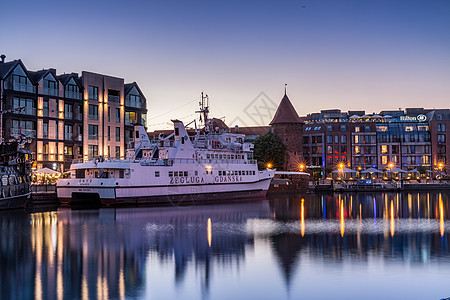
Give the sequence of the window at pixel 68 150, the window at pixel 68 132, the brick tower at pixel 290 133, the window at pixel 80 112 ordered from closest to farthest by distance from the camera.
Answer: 1. the window at pixel 68 150
2. the window at pixel 68 132
3. the window at pixel 80 112
4. the brick tower at pixel 290 133

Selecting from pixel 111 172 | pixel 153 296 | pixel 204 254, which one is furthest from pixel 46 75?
pixel 153 296

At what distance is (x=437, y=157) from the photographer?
10919 cm

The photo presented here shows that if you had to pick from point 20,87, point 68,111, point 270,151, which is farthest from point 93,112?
point 270,151

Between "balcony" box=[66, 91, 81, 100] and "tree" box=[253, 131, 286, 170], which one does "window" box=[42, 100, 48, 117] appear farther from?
"tree" box=[253, 131, 286, 170]

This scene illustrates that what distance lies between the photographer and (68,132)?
64.6m

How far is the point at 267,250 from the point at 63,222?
17532 millimetres

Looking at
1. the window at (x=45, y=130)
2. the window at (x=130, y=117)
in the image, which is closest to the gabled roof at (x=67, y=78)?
the window at (x=45, y=130)

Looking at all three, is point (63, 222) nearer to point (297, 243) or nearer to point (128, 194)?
point (128, 194)

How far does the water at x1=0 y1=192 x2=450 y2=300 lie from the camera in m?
18.5

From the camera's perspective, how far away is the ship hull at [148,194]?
48.6 meters

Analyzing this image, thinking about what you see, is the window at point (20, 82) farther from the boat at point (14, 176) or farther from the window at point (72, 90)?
the boat at point (14, 176)

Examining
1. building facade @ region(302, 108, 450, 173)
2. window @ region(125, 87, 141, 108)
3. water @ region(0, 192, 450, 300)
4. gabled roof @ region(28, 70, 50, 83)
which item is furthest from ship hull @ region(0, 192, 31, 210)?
building facade @ region(302, 108, 450, 173)

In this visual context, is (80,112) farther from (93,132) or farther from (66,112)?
(93,132)

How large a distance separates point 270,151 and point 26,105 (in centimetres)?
4637
